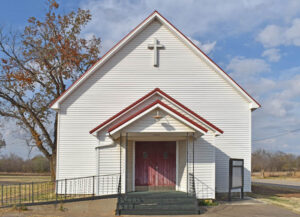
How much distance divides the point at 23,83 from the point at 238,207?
1615 cm

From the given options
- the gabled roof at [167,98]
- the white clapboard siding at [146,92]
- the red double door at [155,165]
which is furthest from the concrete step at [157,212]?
the white clapboard siding at [146,92]

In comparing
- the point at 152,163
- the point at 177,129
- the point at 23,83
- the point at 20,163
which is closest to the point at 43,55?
the point at 23,83

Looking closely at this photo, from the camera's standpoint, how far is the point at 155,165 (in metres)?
15.1

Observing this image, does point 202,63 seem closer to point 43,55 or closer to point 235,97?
point 235,97

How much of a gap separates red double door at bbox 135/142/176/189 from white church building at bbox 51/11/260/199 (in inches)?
0.9

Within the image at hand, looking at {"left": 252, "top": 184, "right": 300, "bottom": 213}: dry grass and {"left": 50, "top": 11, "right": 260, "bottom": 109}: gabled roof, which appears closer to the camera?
{"left": 252, "top": 184, "right": 300, "bottom": 213}: dry grass

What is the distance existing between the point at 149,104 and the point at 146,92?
1.46 meters

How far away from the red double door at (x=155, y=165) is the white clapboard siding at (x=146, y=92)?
2290mm

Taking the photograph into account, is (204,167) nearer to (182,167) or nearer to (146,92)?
(182,167)

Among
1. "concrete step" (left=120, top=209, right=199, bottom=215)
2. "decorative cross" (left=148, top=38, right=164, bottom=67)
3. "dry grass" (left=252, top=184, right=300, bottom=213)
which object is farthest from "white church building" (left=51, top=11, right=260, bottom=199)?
"concrete step" (left=120, top=209, right=199, bottom=215)

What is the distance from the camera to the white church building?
14.3 m

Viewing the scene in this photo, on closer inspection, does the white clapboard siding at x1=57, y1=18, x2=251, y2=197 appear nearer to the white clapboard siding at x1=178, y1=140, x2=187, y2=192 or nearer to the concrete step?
the white clapboard siding at x1=178, y1=140, x2=187, y2=192

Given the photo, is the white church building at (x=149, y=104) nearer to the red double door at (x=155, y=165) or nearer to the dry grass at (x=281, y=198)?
the red double door at (x=155, y=165)

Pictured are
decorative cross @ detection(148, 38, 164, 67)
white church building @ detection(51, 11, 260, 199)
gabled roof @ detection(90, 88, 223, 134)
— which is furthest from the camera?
decorative cross @ detection(148, 38, 164, 67)
